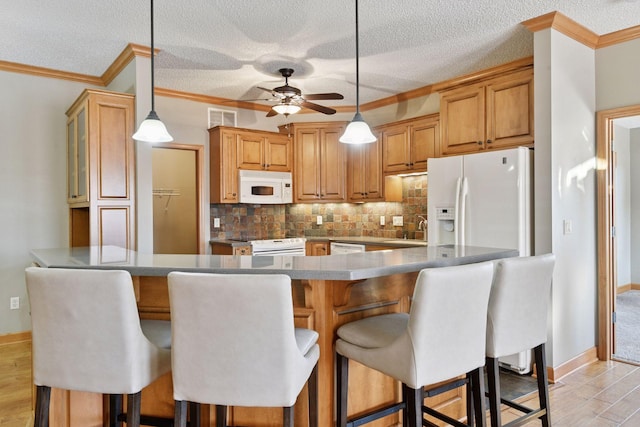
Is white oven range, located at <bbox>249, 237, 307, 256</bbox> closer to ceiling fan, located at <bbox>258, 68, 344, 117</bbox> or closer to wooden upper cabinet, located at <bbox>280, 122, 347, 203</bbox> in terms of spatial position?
wooden upper cabinet, located at <bbox>280, 122, 347, 203</bbox>

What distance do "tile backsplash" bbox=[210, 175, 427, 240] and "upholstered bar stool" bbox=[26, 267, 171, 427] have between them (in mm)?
3575

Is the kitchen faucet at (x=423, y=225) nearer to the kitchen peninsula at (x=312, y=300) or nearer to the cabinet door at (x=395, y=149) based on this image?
the cabinet door at (x=395, y=149)

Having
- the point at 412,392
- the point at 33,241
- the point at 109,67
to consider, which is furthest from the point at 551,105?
the point at 33,241

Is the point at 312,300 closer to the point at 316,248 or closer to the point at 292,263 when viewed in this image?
the point at 292,263

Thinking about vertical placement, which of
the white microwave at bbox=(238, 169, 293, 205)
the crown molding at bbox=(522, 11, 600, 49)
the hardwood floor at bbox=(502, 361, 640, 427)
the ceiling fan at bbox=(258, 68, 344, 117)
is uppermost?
the crown molding at bbox=(522, 11, 600, 49)

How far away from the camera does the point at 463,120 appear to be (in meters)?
3.96

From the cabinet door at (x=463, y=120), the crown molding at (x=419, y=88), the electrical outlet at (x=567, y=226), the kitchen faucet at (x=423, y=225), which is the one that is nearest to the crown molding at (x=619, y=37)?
the crown molding at (x=419, y=88)

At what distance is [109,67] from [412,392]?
3768mm

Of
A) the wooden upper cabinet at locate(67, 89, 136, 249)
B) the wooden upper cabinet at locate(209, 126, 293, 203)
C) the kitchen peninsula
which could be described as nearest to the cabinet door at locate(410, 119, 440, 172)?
the wooden upper cabinet at locate(209, 126, 293, 203)

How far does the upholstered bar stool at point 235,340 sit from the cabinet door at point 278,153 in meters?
3.94

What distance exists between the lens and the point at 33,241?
13.2ft

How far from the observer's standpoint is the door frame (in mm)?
3525

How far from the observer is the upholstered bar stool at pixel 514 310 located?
1.89m

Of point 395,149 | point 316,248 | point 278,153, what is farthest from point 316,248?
point 395,149
